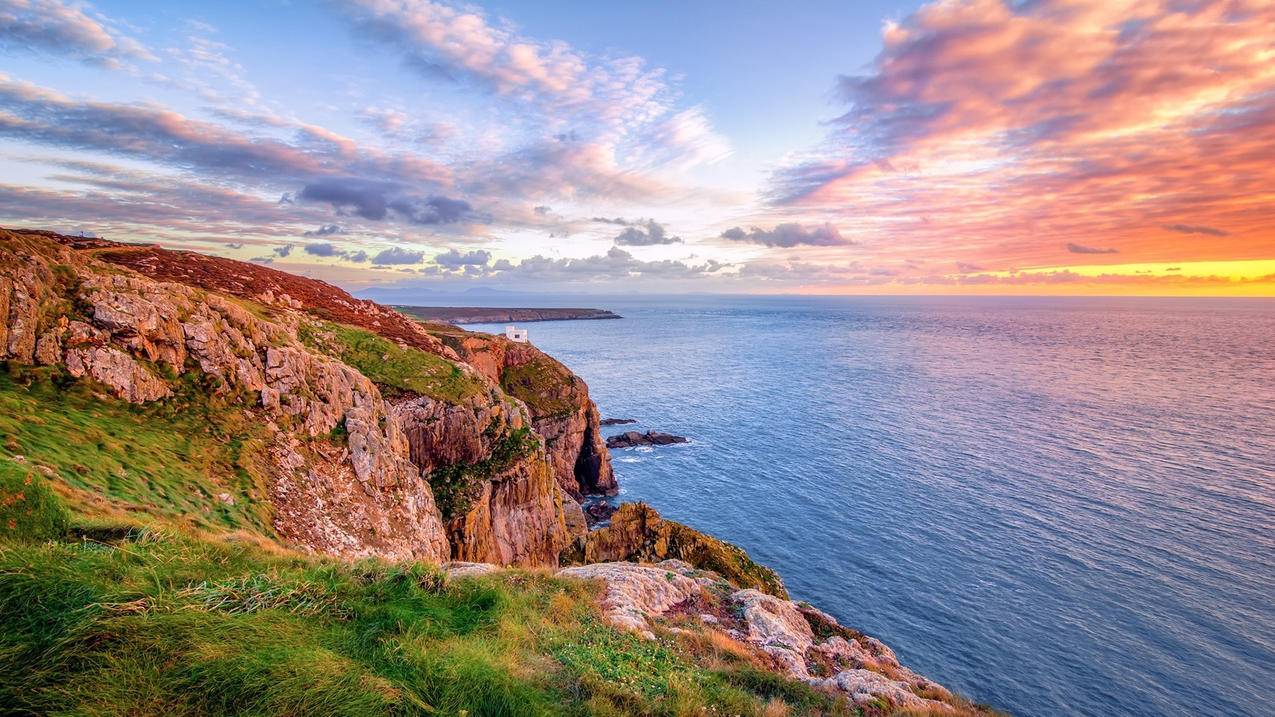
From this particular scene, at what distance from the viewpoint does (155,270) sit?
34.1 metres

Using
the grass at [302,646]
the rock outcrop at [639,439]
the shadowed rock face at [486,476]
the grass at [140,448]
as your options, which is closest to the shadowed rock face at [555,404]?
the rock outcrop at [639,439]

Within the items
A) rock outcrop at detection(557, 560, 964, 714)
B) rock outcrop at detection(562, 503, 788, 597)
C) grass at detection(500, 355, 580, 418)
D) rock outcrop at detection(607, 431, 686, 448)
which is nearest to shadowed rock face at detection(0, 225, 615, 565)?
rock outcrop at detection(562, 503, 788, 597)

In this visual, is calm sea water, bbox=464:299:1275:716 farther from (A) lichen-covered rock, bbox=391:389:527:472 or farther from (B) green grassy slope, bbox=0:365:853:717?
(B) green grassy slope, bbox=0:365:853:717

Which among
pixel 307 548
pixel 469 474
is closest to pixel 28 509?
pixel 307 548

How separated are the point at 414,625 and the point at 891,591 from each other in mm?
42137

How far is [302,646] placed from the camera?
7570 millimetres

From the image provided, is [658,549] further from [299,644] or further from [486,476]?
[299,644]

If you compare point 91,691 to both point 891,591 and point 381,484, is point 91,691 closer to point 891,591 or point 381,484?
point 381,484

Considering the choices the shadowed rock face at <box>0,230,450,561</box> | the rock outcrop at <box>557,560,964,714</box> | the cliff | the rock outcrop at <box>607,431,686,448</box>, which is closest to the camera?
the cliff

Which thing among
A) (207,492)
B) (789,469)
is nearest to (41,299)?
(207,492)

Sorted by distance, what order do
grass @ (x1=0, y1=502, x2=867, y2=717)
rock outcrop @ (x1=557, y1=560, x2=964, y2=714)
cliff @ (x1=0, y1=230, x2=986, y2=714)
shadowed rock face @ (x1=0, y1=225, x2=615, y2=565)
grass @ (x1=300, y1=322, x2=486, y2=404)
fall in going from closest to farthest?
1. grass @ (x1=0, y1=502, x2=867, y2=717)
2. cliff @ (x1=0, y1=230, x2=986, y2=714)
3. rock outcrop @ (x1=557, y1=560, x2=964, y2=714)
4. shadowed rock face @ (x1=0, y1=225, x2=615, y2=565)
5. grass @ (x1=300, y1=322, x2=486, y2=404)

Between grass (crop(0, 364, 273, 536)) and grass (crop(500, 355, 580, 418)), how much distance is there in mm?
41452

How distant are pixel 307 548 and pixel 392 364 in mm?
15736

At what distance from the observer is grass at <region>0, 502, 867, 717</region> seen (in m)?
6.06
